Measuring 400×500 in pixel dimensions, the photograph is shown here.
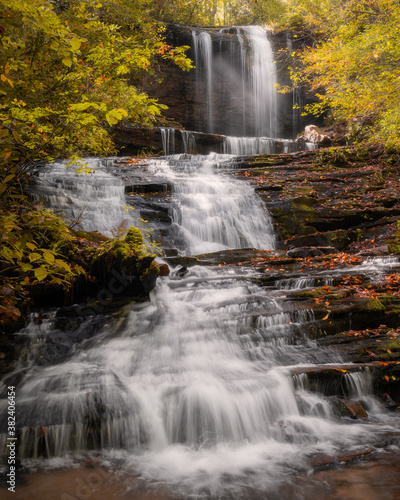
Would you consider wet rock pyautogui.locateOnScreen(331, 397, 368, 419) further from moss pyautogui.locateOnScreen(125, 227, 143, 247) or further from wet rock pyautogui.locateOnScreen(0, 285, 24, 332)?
wet rock pyautogui.locateOnScreen(0, 285, 24, 332)

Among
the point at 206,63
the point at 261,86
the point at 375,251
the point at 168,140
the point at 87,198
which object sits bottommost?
the point at 375,251

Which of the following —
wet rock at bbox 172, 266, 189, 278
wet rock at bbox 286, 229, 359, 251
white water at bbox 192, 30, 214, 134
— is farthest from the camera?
white water at bbox 192, 30, 214, 134

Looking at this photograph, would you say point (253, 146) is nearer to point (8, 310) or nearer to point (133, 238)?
point (133, 238)

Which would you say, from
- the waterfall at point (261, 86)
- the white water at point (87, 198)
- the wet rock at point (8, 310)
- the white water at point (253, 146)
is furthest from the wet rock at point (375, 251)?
the waterfall at point (261, 86)

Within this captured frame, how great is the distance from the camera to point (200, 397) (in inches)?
149

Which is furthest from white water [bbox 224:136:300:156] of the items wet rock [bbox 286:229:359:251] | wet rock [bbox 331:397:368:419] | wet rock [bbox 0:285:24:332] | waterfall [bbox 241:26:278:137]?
wet rock [bbox 331:397:368:419]

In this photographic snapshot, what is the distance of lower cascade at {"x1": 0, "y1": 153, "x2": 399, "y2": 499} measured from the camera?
3.10m

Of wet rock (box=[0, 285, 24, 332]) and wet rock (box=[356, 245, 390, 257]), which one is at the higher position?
wet rock (box=[356, 245, 390, 257])

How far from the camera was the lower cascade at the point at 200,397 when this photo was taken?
10.2 ft

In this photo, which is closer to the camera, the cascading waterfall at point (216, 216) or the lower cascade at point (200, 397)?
the lower cascade at point (200, 397)

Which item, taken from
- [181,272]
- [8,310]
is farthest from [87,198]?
[8,310]

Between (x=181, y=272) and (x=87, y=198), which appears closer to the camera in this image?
(x=181, y=272)

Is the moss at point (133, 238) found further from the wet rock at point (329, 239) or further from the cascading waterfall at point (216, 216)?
the wet rock at point (329, 239)

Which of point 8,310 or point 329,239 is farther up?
point 329,239
